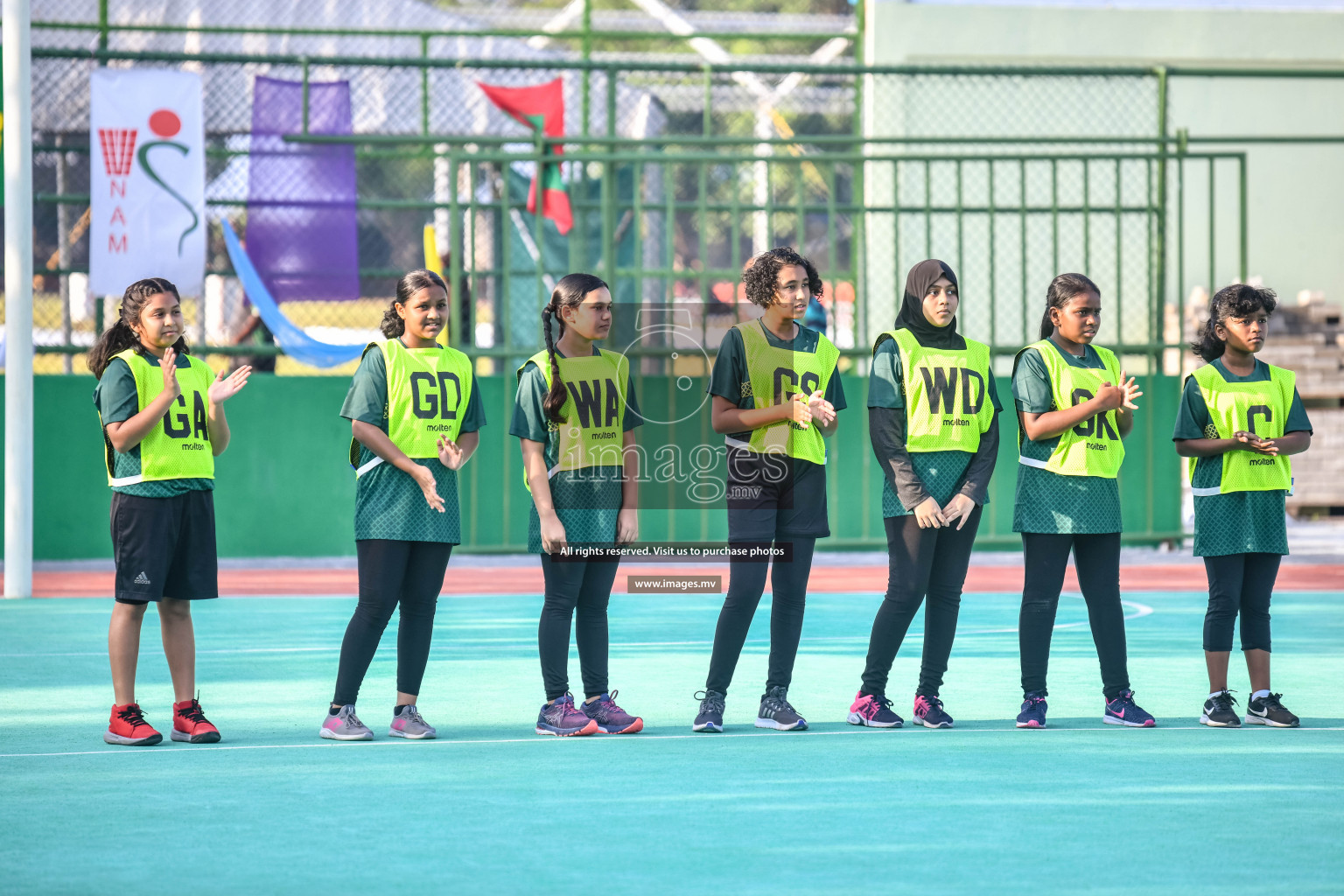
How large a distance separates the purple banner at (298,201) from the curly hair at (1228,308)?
9159 mm

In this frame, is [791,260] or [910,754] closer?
[910,754]

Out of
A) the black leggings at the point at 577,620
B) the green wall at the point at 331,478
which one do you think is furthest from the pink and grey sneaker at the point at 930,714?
the green wall at the point at 331,478

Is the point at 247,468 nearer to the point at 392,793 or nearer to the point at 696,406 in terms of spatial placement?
the point at 696,406

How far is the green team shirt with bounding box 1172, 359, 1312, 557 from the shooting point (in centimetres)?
636

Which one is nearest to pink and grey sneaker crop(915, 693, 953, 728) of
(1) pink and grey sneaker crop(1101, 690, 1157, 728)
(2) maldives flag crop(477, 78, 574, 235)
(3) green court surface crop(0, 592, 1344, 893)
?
(3) green court surface crop(0, 592, 1344, 893)

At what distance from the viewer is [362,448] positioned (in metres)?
6.07

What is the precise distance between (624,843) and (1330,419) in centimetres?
1554

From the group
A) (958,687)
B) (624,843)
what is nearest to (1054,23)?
(958,687)

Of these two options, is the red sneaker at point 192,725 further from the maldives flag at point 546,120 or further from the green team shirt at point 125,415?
the maldives flag at point 546,120

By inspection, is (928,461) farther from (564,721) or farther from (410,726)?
(410,726)

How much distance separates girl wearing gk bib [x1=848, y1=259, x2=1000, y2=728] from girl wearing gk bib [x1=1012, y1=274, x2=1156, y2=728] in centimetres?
23

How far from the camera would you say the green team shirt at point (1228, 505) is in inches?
250

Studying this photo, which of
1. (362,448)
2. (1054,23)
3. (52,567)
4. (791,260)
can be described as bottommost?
(52,567)

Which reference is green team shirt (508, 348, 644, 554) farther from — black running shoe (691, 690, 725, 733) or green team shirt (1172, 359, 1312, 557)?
green team shirt (1172, 359, 1312, 557)
